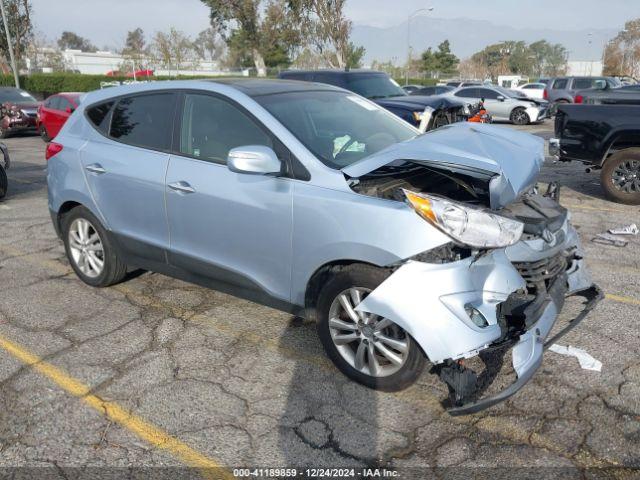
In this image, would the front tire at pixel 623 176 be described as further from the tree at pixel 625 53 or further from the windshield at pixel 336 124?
the tree at pixel 625 53

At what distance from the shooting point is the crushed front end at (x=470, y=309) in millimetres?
2648

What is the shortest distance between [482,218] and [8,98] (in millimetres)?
18877

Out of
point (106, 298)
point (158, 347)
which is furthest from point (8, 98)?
point (158, 347)

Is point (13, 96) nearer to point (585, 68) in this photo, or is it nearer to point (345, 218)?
point (345, 218)

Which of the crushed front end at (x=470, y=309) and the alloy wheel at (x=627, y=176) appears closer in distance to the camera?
the crushed front end at (x=470, y=309)

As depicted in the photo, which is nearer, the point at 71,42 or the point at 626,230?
the point at 626,230

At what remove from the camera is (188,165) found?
373 centimetres

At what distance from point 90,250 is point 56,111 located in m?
11.9

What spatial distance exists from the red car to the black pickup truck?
12.1 meters

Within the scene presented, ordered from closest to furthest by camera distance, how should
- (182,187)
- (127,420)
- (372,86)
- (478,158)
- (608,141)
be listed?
(478,158) < (127,420) < (182,187) < (608,141) < (372,86)

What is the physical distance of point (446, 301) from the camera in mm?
2654

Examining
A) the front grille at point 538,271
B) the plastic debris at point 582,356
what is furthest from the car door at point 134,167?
the plastic debris at point 582,356

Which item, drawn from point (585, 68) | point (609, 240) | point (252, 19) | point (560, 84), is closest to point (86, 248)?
point (609, 240)

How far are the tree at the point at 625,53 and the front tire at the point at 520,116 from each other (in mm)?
44784
